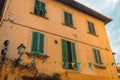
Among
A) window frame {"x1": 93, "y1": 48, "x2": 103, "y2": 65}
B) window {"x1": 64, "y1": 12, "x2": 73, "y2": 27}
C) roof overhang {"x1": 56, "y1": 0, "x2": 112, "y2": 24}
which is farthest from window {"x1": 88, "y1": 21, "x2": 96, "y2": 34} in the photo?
window {"x1": 64, "y1": 12, "x2": 73, "y2": 27}

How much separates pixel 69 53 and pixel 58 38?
123cm

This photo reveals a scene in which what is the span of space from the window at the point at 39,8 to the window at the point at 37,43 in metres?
1.76

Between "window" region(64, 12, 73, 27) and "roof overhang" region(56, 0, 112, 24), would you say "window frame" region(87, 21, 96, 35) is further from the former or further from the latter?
"window" region(64, 12, 73, 27)

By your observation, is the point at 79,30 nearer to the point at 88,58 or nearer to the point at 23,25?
the point at 88,58

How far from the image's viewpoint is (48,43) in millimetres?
9164

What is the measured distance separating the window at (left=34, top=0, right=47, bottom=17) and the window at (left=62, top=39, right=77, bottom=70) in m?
2.45

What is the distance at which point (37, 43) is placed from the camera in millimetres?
8594

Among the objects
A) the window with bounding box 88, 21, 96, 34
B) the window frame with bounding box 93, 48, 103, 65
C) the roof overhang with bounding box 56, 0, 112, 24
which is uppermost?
the roof overhang with bounding box 56, 0, 112, 24

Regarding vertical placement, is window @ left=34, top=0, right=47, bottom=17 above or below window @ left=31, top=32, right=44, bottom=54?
above

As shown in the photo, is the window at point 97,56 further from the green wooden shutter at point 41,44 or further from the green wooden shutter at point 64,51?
the green wooden shutter at point 41,44

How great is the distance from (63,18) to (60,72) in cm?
439

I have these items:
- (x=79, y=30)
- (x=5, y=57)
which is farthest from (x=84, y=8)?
(x=5, y=57)

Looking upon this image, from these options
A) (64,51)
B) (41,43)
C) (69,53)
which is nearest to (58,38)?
(64,51)

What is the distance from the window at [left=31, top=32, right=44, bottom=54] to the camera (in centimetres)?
832
